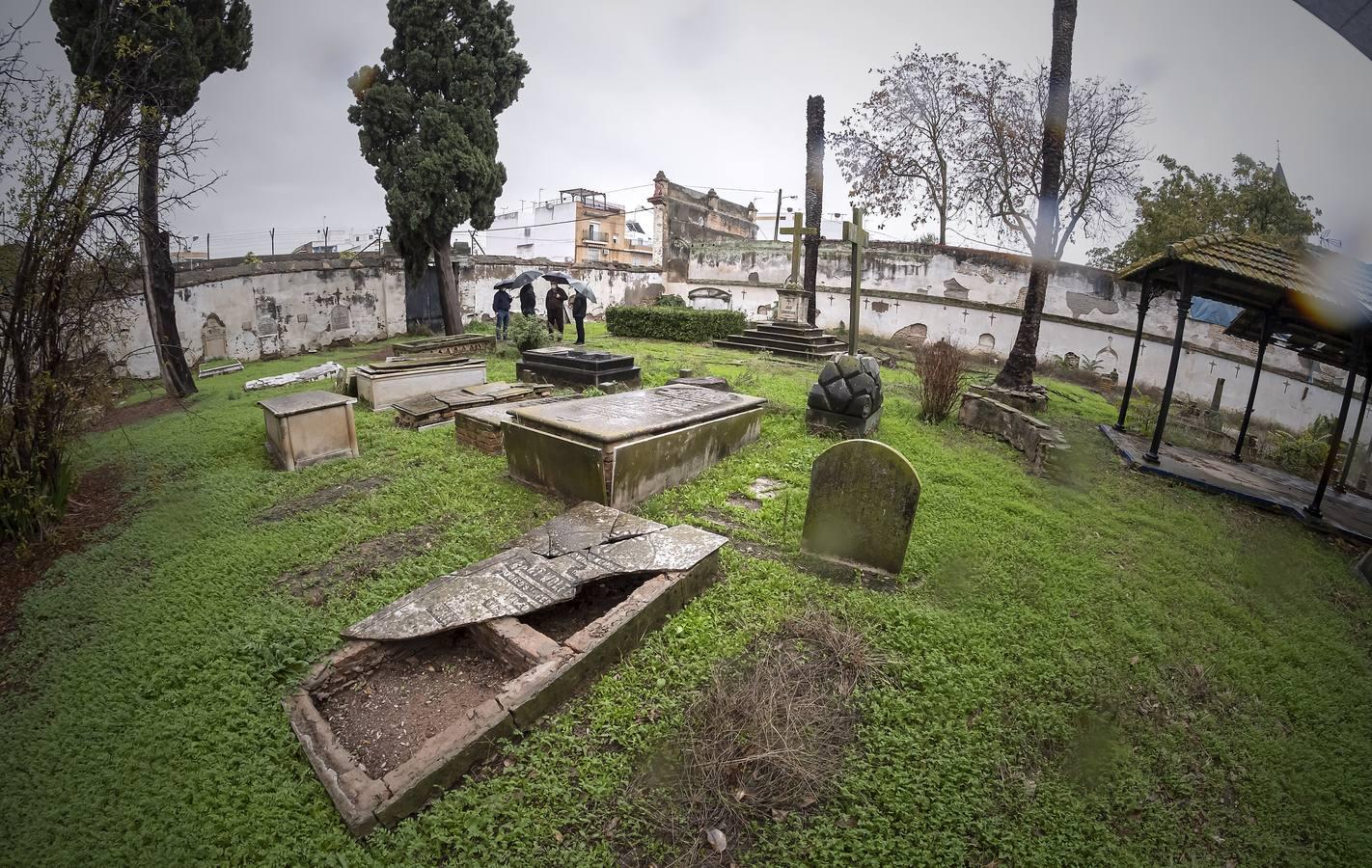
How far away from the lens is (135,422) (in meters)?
7.30

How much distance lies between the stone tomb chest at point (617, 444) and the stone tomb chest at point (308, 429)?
5.61 ft

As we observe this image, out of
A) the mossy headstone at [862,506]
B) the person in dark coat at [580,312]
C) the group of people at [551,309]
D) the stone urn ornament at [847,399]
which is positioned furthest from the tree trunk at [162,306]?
the mossy headstone at [862,506]

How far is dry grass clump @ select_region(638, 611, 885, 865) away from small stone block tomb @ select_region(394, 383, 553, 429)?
508 centimetres

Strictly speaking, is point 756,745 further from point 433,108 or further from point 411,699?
point 433,108

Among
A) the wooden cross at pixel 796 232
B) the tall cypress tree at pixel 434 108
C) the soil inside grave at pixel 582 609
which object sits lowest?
the soil inside grave at pixel 582 609

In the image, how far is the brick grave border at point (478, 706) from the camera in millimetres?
2129

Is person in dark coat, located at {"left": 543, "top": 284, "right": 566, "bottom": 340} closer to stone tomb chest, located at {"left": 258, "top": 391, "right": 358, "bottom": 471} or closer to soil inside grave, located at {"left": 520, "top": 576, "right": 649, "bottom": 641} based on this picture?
stone tomb chest, located at {"left": 258, "top": 391, "right": 358, "bottom": 471}

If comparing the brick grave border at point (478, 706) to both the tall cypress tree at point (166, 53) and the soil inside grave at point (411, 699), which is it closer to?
the soil inside grave at point (411, 699)

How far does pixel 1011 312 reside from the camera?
53.1 feet

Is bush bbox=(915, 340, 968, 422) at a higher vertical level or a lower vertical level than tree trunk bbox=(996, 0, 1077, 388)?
lower

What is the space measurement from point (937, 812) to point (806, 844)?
54cm

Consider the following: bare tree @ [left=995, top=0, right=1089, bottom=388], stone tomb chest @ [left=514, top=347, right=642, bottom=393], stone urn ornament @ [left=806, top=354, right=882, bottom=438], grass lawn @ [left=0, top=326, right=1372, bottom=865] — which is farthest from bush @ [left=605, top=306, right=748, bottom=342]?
grass lawn @ [left=0, top=326, right=1372, bottom=865]

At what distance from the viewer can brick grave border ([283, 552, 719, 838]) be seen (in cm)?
213

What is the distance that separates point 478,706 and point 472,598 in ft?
2.55
